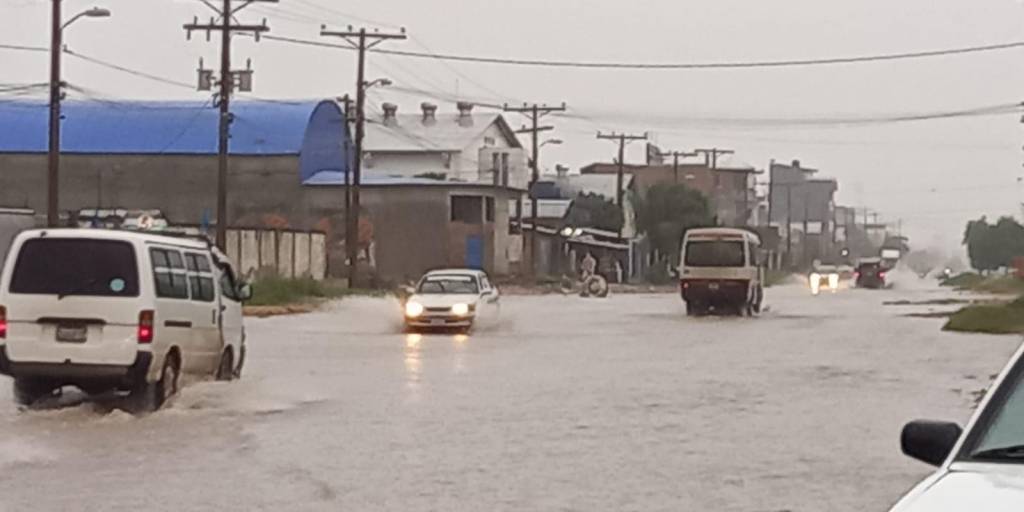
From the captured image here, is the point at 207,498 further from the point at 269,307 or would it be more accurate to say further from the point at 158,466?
the point at 269,307

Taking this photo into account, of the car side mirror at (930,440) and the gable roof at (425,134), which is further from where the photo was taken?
the gable roof at (425,134)

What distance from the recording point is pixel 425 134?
114 meters

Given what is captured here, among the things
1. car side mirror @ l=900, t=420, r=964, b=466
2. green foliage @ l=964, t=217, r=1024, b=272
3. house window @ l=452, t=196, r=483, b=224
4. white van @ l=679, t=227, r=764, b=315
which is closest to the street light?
white van @ l=679, t=227, r=764, b=315

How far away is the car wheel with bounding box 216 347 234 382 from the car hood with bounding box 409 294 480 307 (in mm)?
16249

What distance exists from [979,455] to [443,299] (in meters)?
32.8

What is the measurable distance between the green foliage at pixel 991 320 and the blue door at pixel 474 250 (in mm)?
39015

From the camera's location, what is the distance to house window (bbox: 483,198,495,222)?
→ 8488 cm

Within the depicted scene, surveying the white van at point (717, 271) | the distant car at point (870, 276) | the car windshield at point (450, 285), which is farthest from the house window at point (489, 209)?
the car windshield at point (450, 285)

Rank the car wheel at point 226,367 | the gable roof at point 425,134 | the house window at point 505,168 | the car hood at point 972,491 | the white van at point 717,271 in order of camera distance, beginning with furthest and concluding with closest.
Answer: the gable roof at point 425,134 → the house window at point 505,168 → the white van at point 717,271 → the car wheel at point 226,367 → the car hood at point 972,491

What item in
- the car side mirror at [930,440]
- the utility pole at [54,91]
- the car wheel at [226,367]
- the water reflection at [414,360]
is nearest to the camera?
the car side mirror at [930,440]

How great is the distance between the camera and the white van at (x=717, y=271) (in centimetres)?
5356

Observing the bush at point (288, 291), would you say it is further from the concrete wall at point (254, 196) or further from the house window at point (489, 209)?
the house window at point (489, 209)

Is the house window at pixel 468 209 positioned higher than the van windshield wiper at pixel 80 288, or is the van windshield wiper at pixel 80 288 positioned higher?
the house window at pixel 468 209

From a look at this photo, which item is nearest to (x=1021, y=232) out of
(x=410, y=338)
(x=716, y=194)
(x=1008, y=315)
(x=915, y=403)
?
(x=716, y=194)
